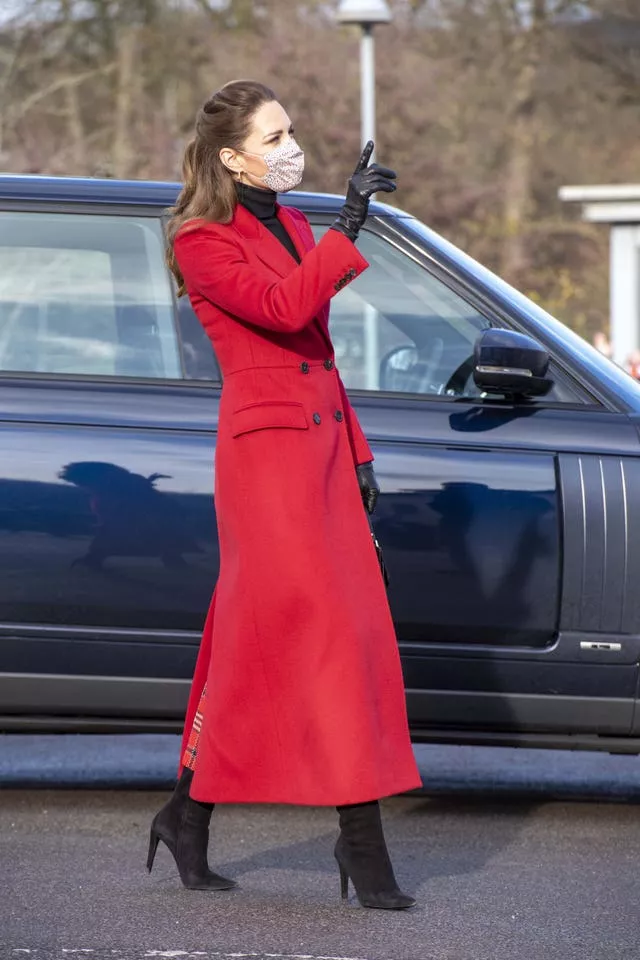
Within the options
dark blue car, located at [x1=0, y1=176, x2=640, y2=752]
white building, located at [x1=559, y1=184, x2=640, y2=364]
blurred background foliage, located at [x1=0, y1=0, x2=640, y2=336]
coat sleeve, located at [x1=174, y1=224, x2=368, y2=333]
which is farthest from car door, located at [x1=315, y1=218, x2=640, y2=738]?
blurred background foliage, located at [x1=0, y1=0, x2=640, y2=336]

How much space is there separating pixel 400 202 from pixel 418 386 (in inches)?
1091

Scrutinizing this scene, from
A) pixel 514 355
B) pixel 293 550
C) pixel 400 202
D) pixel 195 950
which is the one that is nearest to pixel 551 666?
pixel 514 355

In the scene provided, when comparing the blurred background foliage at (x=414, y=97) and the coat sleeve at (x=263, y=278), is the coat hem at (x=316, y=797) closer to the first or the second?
the coat sleeve at (x=263, y=278)

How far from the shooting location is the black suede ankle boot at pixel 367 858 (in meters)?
3.96

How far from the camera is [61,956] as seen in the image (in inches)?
145

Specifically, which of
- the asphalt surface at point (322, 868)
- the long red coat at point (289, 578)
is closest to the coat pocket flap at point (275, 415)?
the long red coat at point (289, 578)

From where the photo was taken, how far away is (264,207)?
400 centimetres

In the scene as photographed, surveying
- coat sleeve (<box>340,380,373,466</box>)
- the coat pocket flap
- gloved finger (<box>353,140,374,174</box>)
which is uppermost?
gloved finger (<box>353,140,374,174</box>)

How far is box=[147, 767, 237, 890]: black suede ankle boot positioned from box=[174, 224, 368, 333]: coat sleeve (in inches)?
44.2

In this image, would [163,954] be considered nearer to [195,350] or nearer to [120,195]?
[195,350]

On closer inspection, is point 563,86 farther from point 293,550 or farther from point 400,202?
point 293,550

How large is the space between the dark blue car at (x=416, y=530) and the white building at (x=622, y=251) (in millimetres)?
15709

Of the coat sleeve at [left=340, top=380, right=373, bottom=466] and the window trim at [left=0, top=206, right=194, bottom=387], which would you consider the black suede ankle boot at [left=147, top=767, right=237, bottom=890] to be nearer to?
the coat sleeve at [left=340, top=380, right=373, bottom=466]

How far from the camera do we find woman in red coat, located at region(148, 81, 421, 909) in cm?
391
